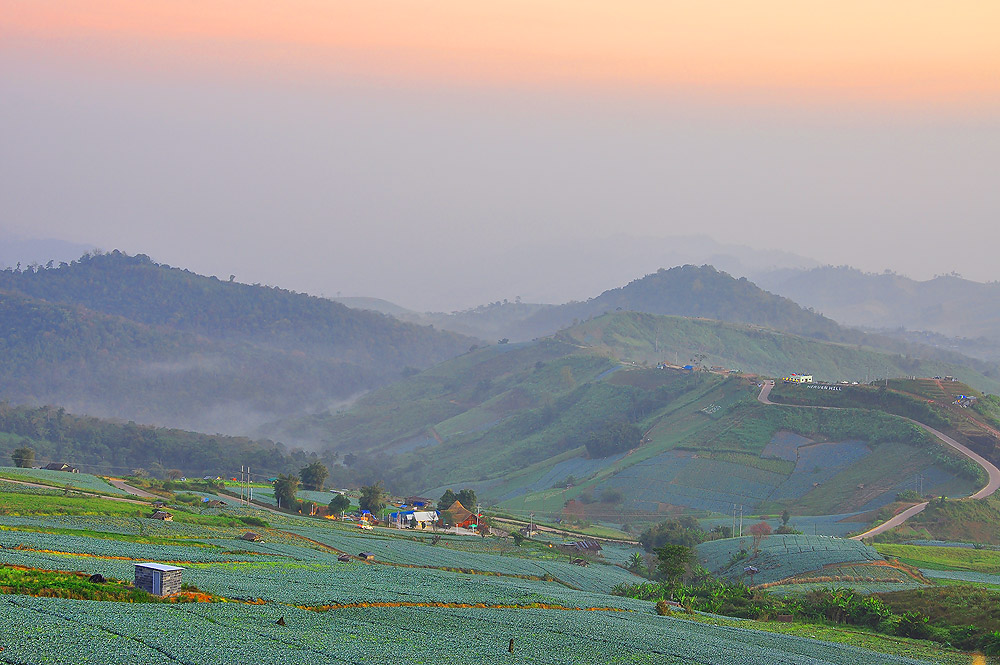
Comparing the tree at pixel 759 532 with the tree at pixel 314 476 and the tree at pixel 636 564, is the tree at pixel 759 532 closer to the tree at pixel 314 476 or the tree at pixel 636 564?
the tree at pixel 636 564

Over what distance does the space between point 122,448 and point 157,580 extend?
132048 millimetres

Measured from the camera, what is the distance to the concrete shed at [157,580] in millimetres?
31094

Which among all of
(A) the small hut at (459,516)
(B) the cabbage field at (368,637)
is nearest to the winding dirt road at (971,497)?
(A) the small hut at (459,516)

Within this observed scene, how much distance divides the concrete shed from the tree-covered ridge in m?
111

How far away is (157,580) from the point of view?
31188mm

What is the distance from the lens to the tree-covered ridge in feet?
473

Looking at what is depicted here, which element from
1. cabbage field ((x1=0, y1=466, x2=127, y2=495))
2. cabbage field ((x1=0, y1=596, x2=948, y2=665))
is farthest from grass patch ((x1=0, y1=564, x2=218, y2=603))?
cabbage field ((x1=0, y1=466, x2=127, y2=495))

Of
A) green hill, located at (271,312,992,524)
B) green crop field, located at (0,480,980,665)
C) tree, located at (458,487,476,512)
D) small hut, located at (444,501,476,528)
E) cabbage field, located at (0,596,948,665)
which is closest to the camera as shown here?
cabbage field, located at (0,596,948,665)

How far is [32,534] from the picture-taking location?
43.6 meters

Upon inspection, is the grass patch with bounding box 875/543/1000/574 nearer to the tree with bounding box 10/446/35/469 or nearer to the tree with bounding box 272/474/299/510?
the tree with bounding box 272/474/299/510

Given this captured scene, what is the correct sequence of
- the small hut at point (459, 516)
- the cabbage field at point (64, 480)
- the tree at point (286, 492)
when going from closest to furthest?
the cabbage field at point (64, 480)
the tree at point (286, 492)
the small hut at point (459, 516)

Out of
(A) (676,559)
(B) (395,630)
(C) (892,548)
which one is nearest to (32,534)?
(B) (395,630)

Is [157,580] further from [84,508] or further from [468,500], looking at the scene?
[468,500]

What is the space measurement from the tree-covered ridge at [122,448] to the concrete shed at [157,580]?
111 m
